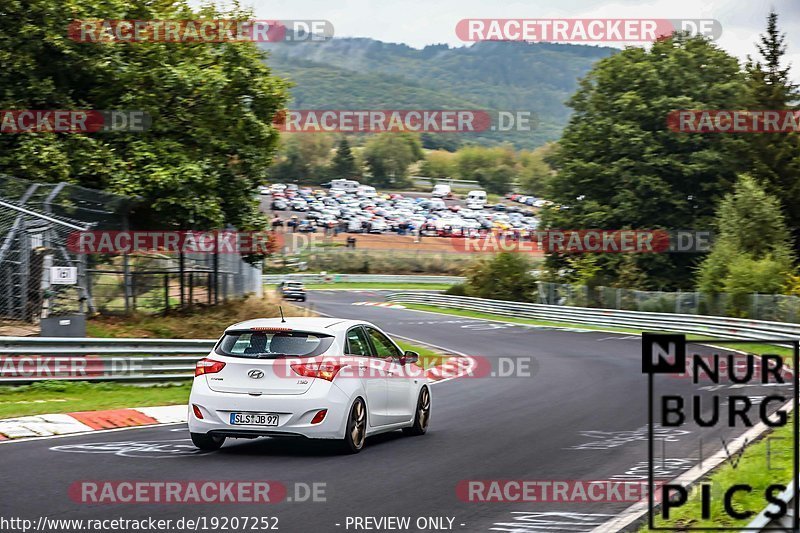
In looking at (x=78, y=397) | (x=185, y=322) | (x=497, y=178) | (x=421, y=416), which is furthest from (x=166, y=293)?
(x=497, y=178)

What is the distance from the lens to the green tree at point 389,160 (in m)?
160

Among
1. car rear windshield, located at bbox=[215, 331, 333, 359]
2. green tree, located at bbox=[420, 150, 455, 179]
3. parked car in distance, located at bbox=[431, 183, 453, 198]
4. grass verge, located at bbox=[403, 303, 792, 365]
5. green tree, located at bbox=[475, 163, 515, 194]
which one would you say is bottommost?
grass verge, located at bbox=[403, 303, 792, 365]

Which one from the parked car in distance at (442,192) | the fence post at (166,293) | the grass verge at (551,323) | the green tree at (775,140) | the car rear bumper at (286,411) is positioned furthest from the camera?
the parked car in distance at (442,192)

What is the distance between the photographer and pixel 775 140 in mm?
55312

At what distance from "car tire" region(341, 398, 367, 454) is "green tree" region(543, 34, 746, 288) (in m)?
43.7

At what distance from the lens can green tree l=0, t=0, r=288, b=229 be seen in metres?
24.2

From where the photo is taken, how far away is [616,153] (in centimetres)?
5725

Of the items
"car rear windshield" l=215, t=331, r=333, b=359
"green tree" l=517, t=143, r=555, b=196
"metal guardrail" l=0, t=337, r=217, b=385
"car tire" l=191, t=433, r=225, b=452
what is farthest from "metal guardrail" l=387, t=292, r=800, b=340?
"green tree" l=517, t=143, r=555, b=196

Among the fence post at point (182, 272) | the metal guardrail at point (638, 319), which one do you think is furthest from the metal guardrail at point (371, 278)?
the fence post at point (182, 272)

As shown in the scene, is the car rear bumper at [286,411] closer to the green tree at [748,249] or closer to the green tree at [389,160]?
the green tree at [748,249]

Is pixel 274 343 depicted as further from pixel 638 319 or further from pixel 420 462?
pixel 638 319

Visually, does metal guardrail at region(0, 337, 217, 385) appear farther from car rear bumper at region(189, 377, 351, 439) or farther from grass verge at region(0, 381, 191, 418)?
car rear bumper at region(189, 377, 351, 439)

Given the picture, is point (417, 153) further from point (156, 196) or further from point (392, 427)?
point (392, 427)

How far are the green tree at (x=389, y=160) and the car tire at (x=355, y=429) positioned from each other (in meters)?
146
